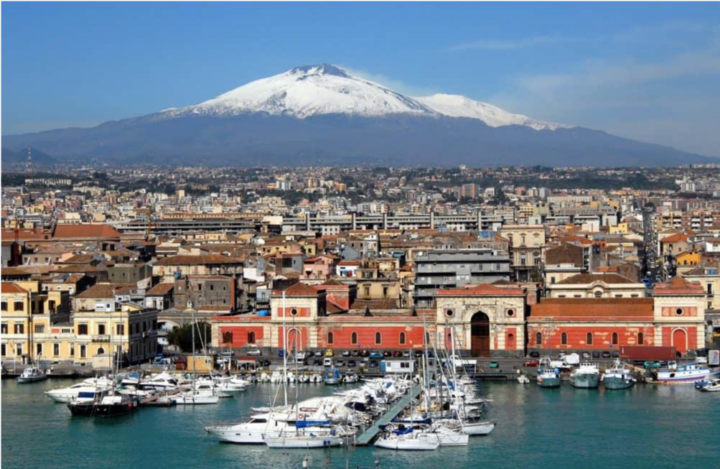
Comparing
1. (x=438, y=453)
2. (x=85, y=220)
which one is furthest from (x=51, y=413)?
(x=85, y=220)

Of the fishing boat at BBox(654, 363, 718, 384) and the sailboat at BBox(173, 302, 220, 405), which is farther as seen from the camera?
the fishing boat at BBox(654, 363, 718, 384)

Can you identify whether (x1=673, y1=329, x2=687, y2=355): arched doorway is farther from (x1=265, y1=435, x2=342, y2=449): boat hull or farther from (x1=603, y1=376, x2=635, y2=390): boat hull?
(x1=265, y1=435, x2=342, y2=449): boat hull

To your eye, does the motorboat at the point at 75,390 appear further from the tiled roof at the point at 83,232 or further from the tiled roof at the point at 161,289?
the tiled roof at the point at 83,232

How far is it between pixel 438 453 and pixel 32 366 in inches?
613

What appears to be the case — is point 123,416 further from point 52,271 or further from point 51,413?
point 52,271

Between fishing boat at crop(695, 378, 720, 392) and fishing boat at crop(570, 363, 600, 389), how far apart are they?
8.05 ft

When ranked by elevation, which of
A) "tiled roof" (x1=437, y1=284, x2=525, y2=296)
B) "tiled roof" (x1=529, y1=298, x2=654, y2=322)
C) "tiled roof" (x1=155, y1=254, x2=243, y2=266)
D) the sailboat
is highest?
"tiled roof" (x1=155, y1=254, x2=243, y2=266)

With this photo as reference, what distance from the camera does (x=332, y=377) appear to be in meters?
38.5

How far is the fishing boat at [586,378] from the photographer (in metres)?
37.3

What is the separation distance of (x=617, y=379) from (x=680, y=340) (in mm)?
4625

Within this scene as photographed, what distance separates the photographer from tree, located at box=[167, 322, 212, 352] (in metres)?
→ 43.7

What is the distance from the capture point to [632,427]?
31.7m

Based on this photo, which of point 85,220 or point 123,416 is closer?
point 123,416

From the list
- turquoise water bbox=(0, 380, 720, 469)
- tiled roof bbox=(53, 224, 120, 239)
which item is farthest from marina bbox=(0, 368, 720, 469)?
tiled roof bbox=(53, 224, 120, 239)
